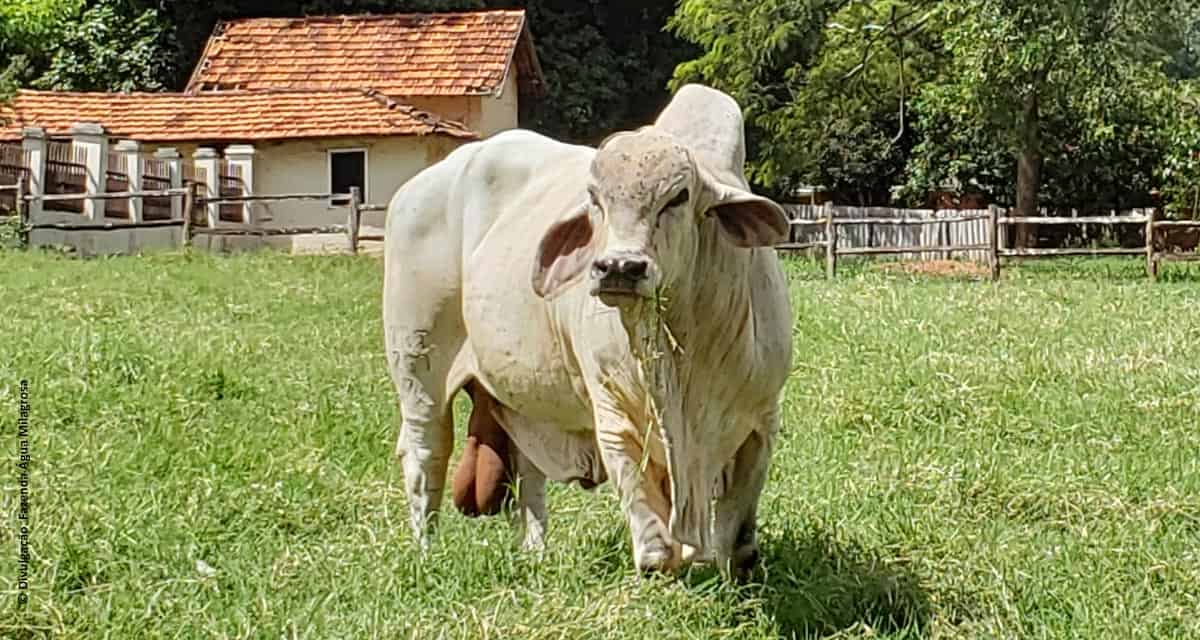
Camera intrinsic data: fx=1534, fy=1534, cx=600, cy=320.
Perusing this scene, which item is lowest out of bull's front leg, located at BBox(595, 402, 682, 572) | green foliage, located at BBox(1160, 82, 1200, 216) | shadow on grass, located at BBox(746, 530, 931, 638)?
shadow on grass, located at BBox(746, 530, 931, 638)

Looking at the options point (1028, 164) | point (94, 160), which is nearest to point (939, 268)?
point (1028, 164)

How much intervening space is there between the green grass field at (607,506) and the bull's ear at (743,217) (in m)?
1.01

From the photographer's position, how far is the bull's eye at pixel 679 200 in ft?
13.0

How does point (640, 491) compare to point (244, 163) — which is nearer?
point (640, 491)

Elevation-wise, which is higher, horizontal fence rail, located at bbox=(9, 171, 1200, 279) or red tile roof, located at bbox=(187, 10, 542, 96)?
red tile roof, located at bbox=(187, 10, 542, 96)

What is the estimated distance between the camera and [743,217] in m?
4.14

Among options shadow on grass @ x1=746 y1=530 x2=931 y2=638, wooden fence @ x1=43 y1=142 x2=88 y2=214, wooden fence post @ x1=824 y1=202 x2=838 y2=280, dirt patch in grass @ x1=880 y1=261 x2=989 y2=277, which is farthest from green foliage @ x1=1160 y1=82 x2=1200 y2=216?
shadow on grass @ x1=746 y1=530 x2=931 y2=638

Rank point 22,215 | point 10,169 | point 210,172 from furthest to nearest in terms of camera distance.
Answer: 1. point 210,172
2. point 10,169
3. point 22,215

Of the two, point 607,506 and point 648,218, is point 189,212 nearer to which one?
point 607,506

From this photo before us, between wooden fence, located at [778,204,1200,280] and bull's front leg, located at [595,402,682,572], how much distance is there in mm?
14442

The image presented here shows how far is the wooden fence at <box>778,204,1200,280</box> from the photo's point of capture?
850 inches

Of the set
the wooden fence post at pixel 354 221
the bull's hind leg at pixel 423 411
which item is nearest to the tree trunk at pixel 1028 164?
the wooden fence post at pixel 354 221

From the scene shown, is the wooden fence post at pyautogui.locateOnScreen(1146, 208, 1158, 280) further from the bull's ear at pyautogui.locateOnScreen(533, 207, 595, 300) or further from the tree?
the bull's ear at pyautogui.locateOnScreen(533, 207, 595, 300)

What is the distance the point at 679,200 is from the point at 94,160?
21152 millimetres
